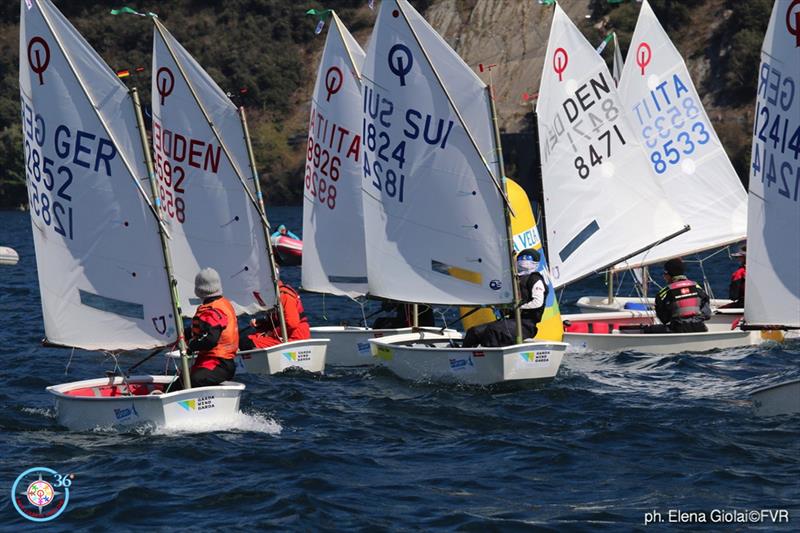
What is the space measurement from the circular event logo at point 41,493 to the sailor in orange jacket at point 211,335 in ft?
6.59

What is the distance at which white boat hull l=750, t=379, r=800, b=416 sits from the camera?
12375 millimetres

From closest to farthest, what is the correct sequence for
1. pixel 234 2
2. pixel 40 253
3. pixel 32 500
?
pixel 32 500 → pixel 40 253 → pixel 234 2

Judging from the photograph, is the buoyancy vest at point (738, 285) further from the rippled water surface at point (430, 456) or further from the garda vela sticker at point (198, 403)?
the garda vela sticker at point (198, 403)

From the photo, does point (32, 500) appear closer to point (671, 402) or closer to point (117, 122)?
point (117, 122)

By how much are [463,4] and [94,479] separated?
227 feet

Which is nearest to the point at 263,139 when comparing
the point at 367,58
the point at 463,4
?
the point at 463,4

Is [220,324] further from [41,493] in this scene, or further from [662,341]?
[662,341]

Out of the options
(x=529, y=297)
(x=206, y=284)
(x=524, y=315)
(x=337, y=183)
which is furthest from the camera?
(x=337, y=183)

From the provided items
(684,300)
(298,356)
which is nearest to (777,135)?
(684,300)

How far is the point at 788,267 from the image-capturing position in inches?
498

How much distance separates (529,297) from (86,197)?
208 inches

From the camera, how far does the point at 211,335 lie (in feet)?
42.5

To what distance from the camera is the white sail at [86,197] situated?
43.5 ft

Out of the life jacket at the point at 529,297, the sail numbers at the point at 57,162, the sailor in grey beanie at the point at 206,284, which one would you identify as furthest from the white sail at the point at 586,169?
the sail numbers at the point at 57,162
